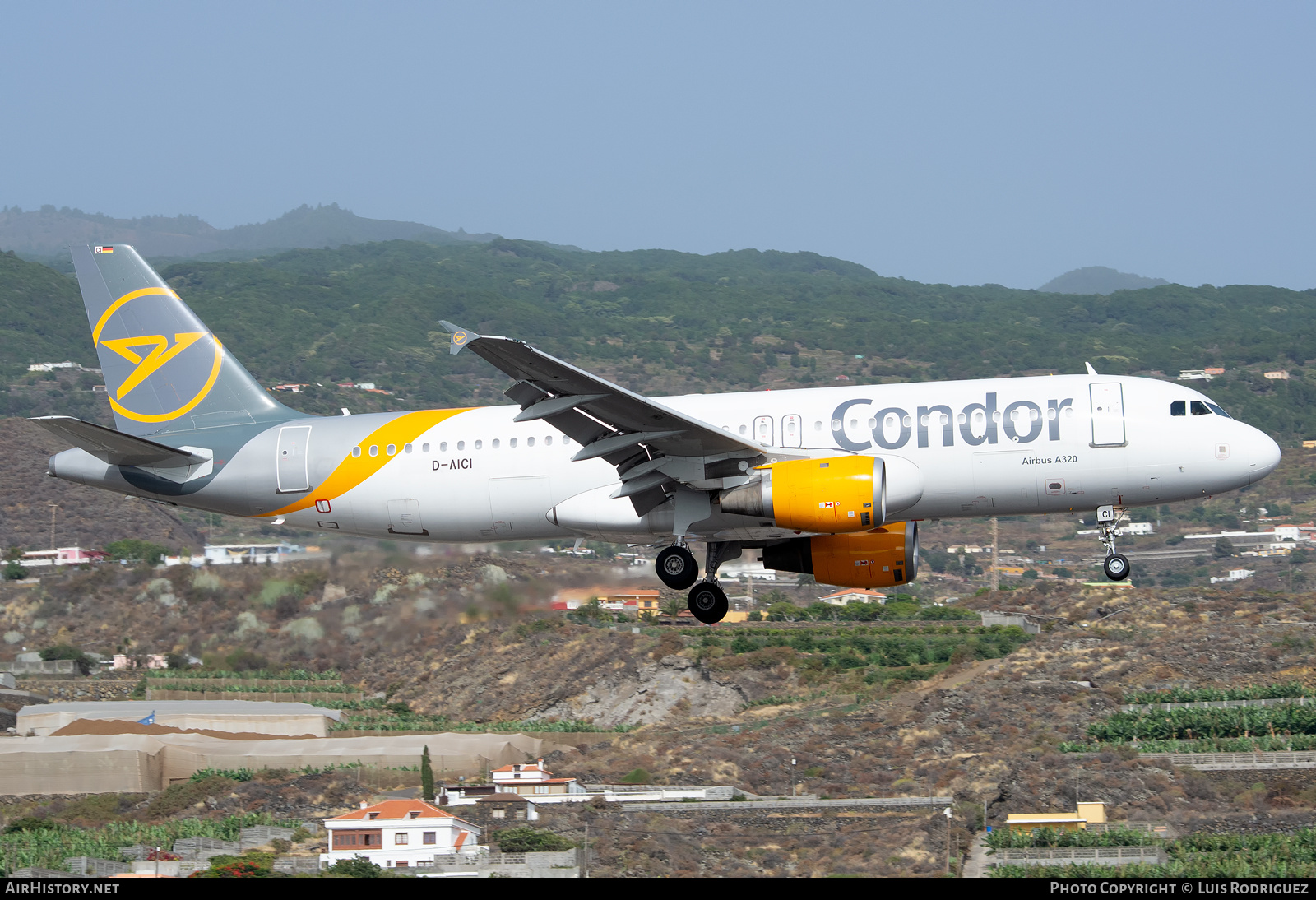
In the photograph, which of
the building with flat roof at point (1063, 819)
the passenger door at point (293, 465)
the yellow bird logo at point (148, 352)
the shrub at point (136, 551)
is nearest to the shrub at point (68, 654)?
the shrub at point (136, 551)

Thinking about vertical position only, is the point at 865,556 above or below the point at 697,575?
above

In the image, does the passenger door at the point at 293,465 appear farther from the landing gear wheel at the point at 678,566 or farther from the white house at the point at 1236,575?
the white house at the point at 1236,575

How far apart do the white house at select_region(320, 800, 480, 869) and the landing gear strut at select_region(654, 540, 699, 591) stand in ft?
93.6

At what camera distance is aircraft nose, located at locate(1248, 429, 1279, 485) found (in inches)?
1130

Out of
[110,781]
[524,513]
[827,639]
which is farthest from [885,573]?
[827,639]

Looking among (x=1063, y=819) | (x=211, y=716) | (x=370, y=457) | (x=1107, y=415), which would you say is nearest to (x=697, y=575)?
(x=370, y=457)

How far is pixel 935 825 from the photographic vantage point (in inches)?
2256

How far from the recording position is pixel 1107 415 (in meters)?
28.7

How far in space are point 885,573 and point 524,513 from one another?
7772mm

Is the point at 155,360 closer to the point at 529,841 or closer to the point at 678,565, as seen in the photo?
the point at 678,565

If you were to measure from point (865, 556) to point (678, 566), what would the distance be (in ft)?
13.5

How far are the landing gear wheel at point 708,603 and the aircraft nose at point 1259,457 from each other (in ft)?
35.8

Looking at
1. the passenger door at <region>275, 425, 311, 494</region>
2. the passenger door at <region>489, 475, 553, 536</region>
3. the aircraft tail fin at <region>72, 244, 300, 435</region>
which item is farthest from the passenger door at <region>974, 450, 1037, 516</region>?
the aircraft tail fin at <region>72, 244, 300, 435</region>

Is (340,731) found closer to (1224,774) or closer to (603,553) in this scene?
(603,553)
